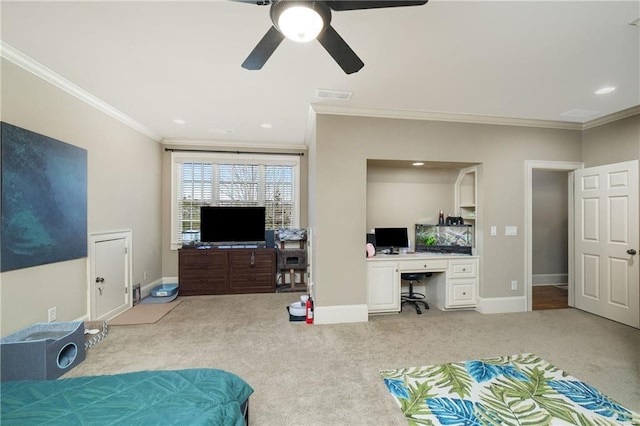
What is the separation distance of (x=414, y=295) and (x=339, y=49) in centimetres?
371

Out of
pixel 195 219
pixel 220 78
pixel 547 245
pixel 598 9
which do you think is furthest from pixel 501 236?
pixel 195 219

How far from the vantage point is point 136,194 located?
4.02 metres

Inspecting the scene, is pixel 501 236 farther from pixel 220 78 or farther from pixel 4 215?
pixel 4 215

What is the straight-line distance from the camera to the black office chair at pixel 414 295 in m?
3.69

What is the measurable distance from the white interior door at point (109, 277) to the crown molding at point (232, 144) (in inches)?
79.7

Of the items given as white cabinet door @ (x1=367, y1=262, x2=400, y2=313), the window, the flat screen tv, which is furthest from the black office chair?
the flat screen tv

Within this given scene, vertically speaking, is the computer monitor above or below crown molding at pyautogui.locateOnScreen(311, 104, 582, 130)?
below

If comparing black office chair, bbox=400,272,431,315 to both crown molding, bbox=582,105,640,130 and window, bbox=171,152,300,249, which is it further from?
crown molding, bbox=582,105,640,130

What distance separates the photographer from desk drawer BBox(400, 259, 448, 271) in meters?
3.50

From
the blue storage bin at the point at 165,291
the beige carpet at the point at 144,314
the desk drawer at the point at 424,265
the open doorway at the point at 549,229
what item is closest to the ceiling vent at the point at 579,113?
the open doorway at the point at 549,229

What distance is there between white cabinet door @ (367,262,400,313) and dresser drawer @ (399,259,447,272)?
138 millimetres

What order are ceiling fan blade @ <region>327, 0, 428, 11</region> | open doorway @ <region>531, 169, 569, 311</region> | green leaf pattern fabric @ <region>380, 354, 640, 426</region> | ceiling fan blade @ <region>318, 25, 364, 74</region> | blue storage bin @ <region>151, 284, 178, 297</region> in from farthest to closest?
open doorway @ <region>531, 169, 569, 311</region> → blue storage bin @ <region>151, 284, 178, 297</region> → green leaf pattern fabric @ <region>380, 354, 640, 426</region> → ceiling fan blade @ <region>318, 25, 364, 74</region> → ceiling fan blade @ <region>327, 0, 428, 11</region>

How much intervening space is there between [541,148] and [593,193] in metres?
0.92

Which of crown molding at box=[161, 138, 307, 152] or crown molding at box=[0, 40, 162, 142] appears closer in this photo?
crown molding at box=[0, 40, 162, 142]
